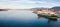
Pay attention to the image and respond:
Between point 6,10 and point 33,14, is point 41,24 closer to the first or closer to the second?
point 33,14

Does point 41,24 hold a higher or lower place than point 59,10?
lower

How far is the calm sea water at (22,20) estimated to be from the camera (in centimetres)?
193

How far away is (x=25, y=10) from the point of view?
6.31ft

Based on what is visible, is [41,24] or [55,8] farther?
[41,24]

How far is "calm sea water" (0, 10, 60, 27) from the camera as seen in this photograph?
6.33ft

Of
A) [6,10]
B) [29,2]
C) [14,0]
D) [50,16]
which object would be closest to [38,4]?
[29,2]

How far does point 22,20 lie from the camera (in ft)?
A: 6.57

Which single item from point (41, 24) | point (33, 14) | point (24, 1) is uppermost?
point (24, 1)

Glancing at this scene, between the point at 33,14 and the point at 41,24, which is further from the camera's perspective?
the point at 41,24

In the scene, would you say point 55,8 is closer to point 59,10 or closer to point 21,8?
point 59,10

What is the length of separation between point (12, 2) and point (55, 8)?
806mm

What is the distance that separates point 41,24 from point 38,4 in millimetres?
406

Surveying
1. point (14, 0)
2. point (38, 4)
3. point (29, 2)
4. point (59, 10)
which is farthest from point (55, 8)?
point (14, 0)

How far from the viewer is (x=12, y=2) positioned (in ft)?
6.44
